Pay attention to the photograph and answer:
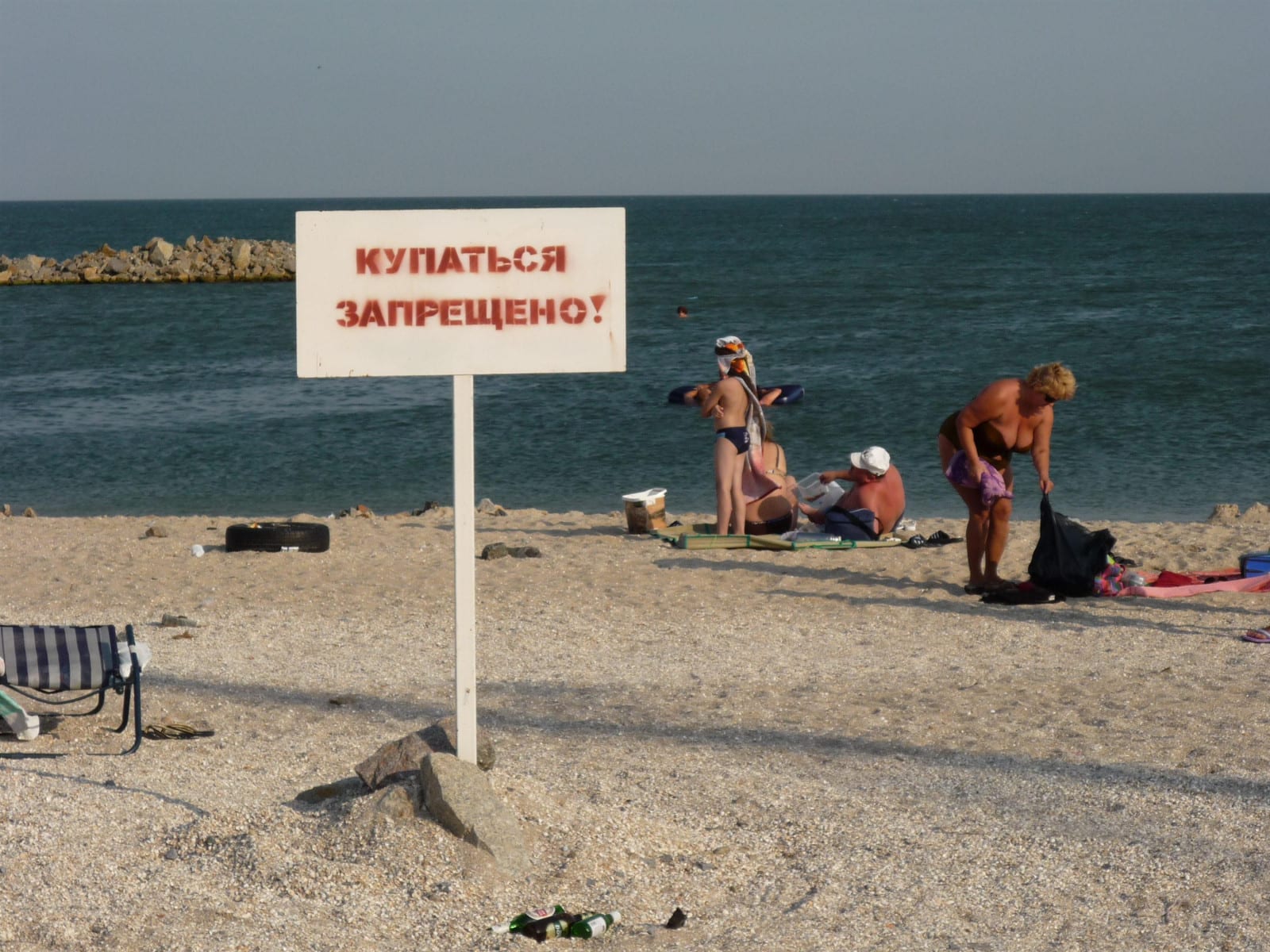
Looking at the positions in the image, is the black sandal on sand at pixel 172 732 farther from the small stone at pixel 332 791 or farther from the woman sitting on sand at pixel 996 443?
the woman sitting on sand at pixel 996 443

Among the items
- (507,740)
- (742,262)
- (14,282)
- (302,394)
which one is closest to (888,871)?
(507,740)

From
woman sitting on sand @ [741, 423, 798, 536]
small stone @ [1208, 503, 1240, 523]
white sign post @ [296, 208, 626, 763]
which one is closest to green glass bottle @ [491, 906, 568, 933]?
white sign post @ [296, 208, 626, 763]

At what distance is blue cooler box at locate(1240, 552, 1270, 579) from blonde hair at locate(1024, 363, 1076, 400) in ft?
5.92

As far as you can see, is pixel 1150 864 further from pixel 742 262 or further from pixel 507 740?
pixel 742 262

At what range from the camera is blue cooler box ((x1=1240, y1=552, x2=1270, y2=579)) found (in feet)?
30.4

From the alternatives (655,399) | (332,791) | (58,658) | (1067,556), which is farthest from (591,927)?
(655,399)

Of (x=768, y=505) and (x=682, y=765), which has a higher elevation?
(x=768, y=505)

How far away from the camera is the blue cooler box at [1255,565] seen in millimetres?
9266

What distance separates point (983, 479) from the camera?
8.89 meters

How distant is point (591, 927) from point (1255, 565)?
660cm

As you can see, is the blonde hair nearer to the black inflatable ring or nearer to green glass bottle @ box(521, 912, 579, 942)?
the black inflatable ring

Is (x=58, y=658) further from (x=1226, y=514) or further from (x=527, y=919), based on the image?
(x=1226, y=514)

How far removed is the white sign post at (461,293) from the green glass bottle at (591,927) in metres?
1.02

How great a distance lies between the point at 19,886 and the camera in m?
4.35
